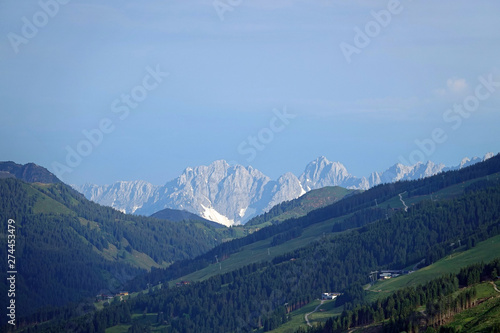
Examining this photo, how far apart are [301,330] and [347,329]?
26.7 m

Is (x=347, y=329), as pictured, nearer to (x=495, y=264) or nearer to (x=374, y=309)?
(x=374, y=309)

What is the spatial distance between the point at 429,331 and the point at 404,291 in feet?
157

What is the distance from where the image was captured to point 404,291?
182750 mm

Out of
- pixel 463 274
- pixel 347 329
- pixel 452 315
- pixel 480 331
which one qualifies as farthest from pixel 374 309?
pixel 480 331

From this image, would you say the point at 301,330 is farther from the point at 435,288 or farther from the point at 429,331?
the point at 429,331

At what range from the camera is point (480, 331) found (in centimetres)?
12594

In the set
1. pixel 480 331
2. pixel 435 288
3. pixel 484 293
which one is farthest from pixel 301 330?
pixel 480 331

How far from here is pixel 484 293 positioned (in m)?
156

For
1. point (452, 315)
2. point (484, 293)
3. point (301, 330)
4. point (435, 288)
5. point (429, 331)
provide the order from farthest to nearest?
point (301, 330) < point (435, 288) < point (484, 293) < point (452, 315) < point (429, 331)

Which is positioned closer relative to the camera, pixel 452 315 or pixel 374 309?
pixel 452 315

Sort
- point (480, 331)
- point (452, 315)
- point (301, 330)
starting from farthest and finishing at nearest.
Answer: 1. point (301, 330)
2. point (452, 315)
3. point (480, 331)

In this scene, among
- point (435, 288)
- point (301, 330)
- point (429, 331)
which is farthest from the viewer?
point (301, 330)

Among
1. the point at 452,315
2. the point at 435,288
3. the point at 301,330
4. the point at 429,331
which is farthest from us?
the point at 301,330

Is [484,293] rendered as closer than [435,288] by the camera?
Yes
